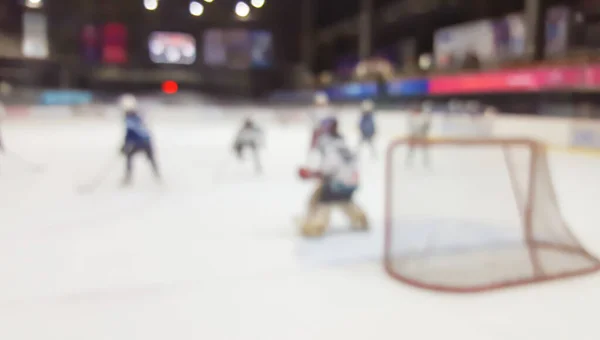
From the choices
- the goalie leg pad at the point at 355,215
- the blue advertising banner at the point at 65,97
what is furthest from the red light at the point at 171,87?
the goalie leg pad at the point at 355,215

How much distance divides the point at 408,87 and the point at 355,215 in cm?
771

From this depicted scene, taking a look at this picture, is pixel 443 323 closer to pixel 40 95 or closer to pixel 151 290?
pixel 151 290

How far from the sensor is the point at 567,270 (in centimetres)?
186

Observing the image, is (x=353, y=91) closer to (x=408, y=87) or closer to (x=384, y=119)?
(x=408, y=87)

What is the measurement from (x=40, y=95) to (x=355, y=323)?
413 inches

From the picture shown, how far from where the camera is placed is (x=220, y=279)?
178cm

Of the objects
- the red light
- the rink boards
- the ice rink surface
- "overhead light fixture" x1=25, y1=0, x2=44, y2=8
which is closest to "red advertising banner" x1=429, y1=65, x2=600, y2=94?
the rink boards

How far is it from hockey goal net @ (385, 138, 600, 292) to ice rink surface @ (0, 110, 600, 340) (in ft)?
0.32

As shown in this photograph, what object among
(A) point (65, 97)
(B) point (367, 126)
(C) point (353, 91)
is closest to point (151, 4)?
(A) point (65, 97)

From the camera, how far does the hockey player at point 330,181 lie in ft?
7.17

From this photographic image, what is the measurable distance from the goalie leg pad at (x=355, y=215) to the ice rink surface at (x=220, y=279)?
0.10 metres

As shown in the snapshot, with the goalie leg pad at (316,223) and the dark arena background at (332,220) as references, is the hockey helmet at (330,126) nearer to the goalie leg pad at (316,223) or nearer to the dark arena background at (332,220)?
the dark arena background at (332,220)

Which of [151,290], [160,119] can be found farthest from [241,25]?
[151,290]

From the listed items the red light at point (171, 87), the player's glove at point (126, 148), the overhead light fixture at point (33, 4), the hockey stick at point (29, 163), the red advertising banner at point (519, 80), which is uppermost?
the overhead light fixture at point (33, 4)
